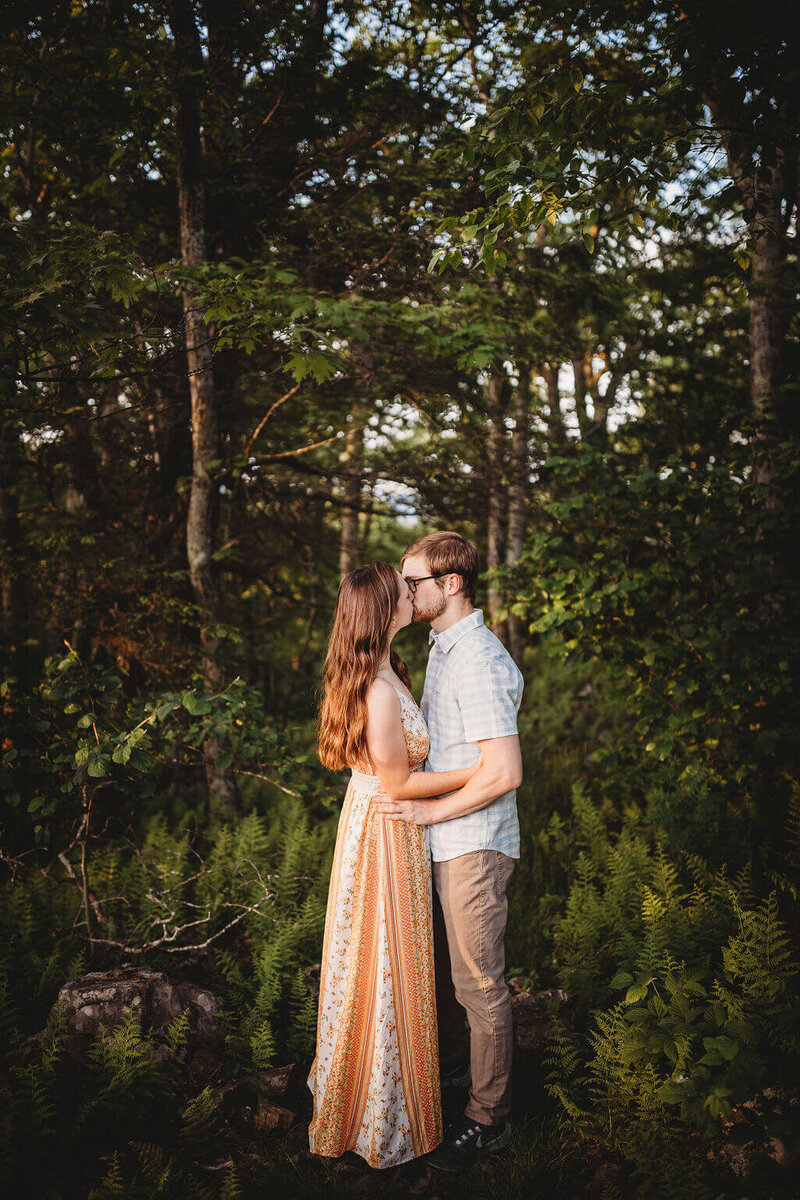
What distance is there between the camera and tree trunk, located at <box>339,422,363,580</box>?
6344 mm

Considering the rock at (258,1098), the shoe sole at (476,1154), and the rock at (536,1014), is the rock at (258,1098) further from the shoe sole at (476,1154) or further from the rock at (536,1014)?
the rock at (536,1014)

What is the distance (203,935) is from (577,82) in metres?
5.12

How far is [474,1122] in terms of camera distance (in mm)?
2791

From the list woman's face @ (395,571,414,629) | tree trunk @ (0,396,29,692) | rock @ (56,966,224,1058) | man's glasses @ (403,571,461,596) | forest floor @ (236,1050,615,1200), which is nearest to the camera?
forest floor @ (236,1050,615,1200)

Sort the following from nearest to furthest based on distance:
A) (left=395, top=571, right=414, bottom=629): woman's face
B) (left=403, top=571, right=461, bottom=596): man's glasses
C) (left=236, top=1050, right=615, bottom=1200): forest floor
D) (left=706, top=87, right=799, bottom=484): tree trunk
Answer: (left=236, top=1050, right=615, bottom=1200): forest floor < (left=395, top=571, right=414, bottom=629): woman's face < (left=403, top=571, right=461, bottom=596): man's glasses < (left=706, top=87, right=799, bottom=484): tree trunk

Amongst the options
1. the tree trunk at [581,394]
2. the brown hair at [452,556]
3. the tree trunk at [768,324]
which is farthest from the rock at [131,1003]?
the tree trunk at [581,394]

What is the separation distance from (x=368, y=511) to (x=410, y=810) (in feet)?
12.7

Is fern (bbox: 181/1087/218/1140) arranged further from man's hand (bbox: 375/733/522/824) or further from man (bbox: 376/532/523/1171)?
man's hand (bbox: 375/733/522/824)

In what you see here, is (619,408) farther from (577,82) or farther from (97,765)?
(97,765)

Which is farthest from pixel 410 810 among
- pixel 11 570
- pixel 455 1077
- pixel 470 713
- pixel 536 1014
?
pixel 11 570

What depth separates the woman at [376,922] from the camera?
8.64ft

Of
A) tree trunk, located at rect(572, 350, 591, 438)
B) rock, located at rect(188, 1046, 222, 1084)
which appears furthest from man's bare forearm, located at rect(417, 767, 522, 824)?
tree trunk, located at rect(572, 350, 591, 438)

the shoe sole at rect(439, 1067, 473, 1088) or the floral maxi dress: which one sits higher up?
the floral maxi dress

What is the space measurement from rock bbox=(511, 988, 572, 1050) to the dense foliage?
123mm
